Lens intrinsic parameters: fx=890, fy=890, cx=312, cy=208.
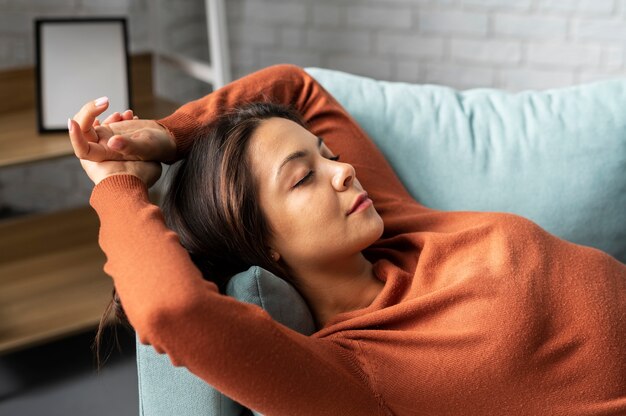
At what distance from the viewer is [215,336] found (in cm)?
100

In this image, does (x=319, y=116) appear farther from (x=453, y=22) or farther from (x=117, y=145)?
(x=453, y=22)

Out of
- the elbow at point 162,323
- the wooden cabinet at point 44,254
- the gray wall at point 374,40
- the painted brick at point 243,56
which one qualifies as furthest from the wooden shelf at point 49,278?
the elbow at point 162,323

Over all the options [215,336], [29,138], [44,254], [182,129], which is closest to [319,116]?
[182,129]

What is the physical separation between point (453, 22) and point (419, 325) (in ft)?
5.51

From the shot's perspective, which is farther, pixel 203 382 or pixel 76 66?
pixel 76 66

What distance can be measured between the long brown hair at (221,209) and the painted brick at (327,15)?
159 cm

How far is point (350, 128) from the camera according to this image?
157 cm

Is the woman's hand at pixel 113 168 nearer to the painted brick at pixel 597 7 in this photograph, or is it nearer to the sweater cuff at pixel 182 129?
the sweater cuff at pixel 182 129

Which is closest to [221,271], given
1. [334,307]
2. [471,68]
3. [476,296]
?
[334,307]

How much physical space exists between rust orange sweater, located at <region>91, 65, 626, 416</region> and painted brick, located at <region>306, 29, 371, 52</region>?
1.50 meters

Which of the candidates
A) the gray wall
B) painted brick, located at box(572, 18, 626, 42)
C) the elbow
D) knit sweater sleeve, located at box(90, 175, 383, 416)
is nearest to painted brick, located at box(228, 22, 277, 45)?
the gray wall

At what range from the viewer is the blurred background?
2.28 m

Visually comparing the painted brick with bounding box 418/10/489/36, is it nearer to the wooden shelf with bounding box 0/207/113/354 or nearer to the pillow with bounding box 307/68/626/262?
the pillow with bounding box 307/68/626/262

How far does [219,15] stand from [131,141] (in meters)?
1.30
